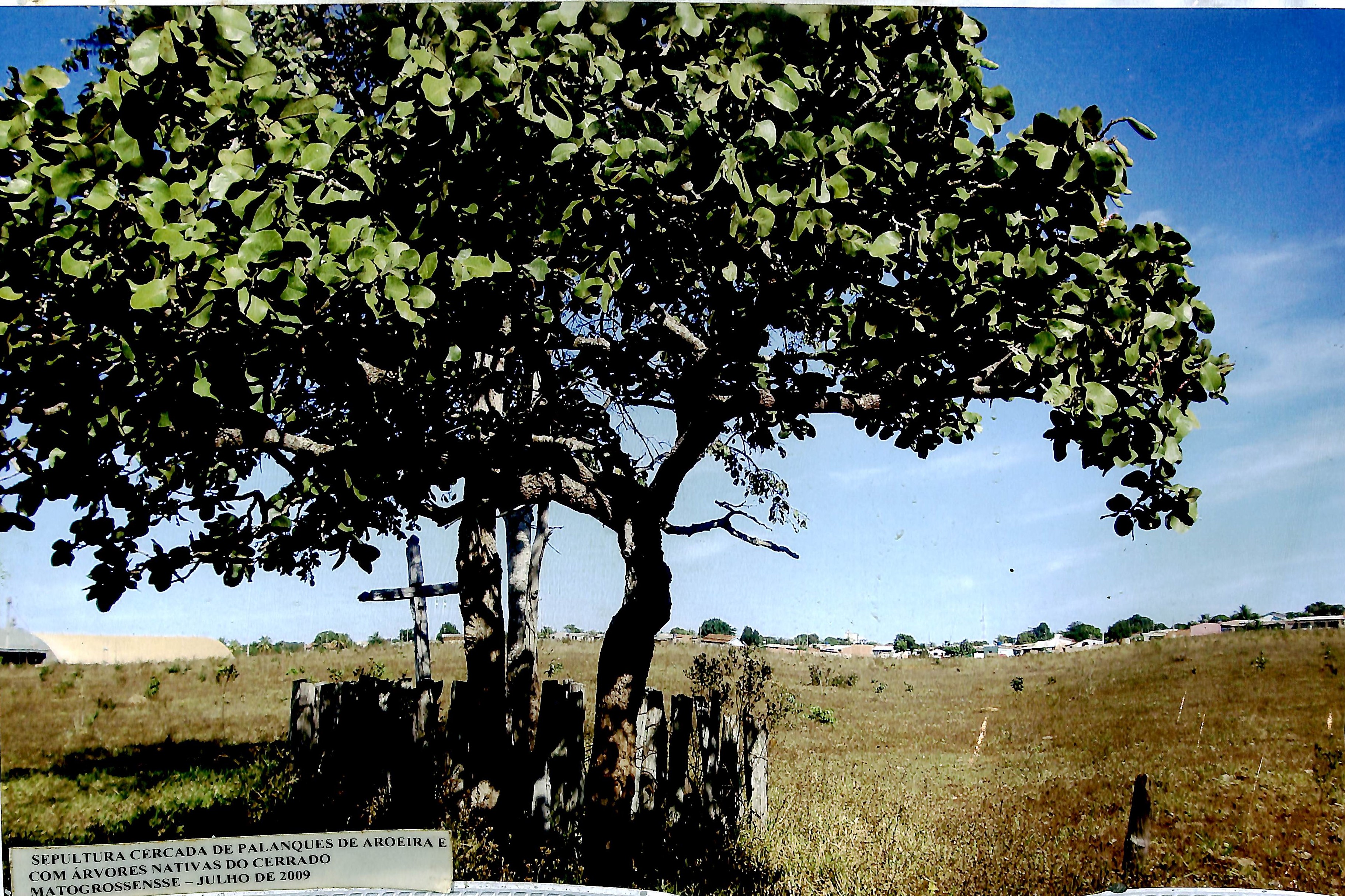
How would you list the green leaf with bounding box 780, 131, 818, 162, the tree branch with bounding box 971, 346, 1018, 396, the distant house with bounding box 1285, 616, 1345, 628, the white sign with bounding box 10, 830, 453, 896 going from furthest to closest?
the distant house with bounding box 1285, 616, 1345, 628 < the white sign with bounding box 10, 830, 453, 896 < the tree branch with bounding box 971, 346, 1018, 396 < the green leaf with bounding box 780, 131, 818, 162

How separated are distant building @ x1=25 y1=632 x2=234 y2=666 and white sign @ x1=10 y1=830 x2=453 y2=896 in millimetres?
982

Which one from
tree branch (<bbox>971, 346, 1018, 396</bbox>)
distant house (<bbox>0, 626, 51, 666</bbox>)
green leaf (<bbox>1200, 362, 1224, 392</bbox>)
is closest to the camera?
green leaf (<bbox>1200, 362, 1224, 392</bbox>)

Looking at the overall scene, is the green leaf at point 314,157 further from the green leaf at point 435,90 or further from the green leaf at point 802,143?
the green leaf at point 802,143

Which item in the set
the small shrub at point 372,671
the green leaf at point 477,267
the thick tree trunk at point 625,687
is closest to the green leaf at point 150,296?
the green leaf at point 477,267

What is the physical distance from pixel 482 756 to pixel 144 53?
4796 millimetres

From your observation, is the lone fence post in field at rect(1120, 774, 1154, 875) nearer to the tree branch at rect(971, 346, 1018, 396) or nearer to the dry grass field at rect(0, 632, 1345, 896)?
the dry grass field at rect(0, 632, 1345, 896)

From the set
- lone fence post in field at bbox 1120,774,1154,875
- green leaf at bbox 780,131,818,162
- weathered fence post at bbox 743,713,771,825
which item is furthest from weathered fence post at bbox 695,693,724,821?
green leaf at bbox 780,131,818,162

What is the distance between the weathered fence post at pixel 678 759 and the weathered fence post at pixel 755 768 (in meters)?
0.51

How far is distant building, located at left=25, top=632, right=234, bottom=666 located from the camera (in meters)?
4.51

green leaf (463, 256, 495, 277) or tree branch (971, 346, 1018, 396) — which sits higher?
green leaf (463, 256, 495, 277)

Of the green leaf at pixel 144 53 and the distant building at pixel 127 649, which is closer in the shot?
the green leaf at pixel 144 53

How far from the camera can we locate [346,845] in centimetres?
399

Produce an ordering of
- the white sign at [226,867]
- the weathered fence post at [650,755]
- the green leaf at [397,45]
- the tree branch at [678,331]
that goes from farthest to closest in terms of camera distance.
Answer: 1. the weathered fence post at [650,755]
2. the tree branch at [678,331]
3. the white sign at [226,867]
4. the green leaf at [397,45]

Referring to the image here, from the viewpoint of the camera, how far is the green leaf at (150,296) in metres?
2.64
